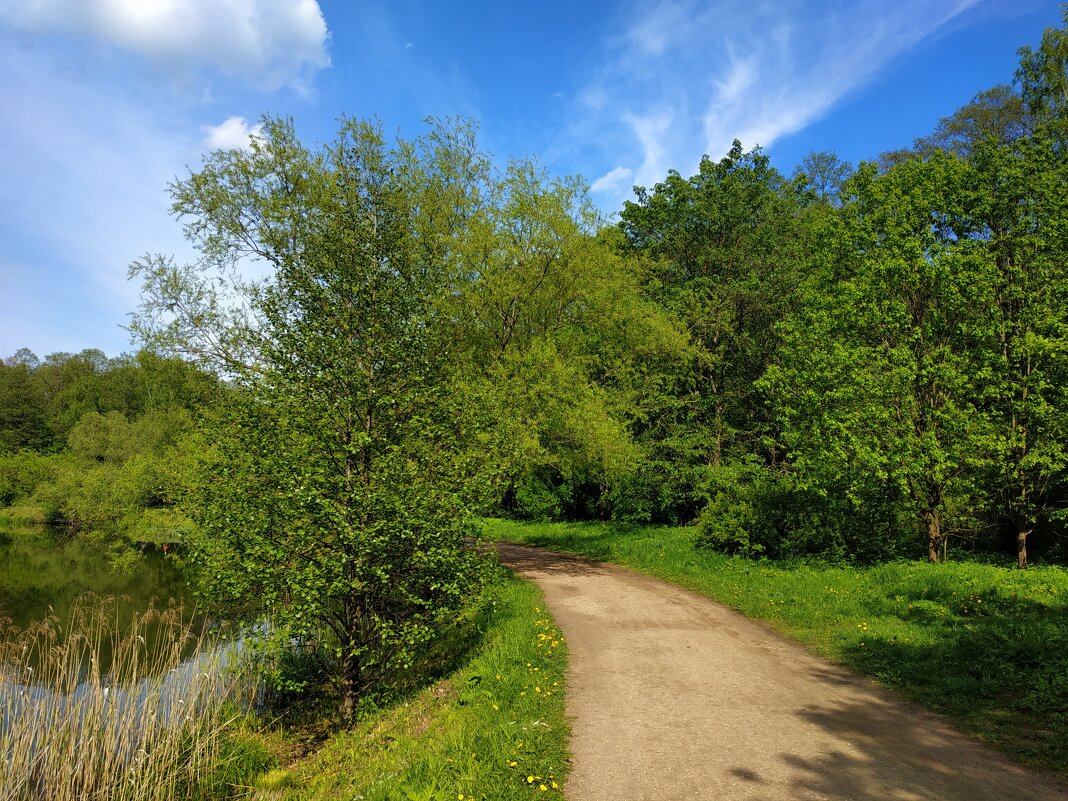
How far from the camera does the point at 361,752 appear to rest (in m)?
7.57

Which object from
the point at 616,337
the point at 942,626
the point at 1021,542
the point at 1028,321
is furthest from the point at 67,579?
the point at 1028,321

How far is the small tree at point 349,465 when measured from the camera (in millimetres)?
8039

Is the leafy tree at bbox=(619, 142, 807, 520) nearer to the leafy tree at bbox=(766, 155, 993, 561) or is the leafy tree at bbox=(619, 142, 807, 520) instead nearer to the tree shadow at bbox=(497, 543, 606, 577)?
the tree shadow at bbox=(497, 543, 606, 577)

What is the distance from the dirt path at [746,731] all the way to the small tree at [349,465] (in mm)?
2906

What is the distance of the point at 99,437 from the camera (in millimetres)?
49844

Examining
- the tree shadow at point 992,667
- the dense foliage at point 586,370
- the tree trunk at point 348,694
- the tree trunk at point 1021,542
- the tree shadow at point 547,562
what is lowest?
the tree trunk at point 348,694

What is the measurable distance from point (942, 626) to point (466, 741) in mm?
8259

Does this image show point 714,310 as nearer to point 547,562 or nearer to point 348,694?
point 547,562

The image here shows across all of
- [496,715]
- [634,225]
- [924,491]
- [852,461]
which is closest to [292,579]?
[496,715]

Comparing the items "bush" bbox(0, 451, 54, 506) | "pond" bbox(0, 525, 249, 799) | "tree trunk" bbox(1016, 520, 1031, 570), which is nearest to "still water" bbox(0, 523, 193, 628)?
"pond" bbox(0, 525, 249, 799)

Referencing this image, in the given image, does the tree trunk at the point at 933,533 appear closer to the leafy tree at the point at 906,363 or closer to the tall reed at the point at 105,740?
the leafy tree at the point at 906,363

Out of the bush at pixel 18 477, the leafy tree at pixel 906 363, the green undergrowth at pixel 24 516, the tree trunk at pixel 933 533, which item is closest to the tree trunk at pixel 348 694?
the leafy tree at pixel 906 363

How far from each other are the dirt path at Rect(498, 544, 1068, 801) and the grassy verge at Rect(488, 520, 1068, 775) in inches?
21.7

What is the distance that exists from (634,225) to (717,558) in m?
20.2
